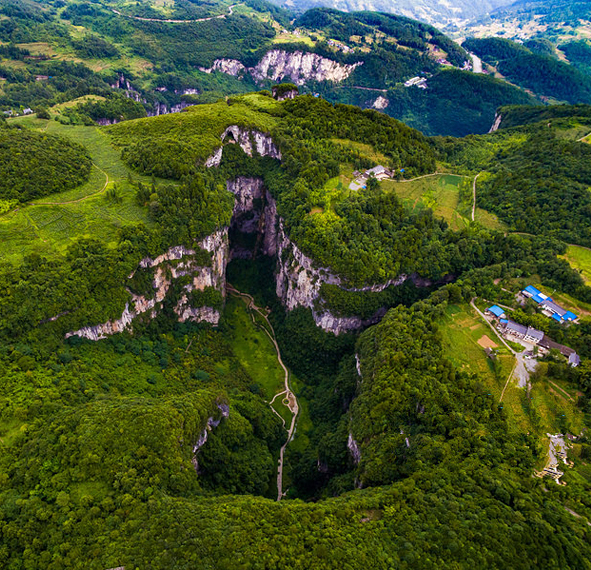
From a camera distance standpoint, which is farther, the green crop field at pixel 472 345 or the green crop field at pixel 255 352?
the green crop field at pixel 255 352

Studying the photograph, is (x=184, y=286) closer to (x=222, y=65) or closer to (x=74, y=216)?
(x=74, y=216)

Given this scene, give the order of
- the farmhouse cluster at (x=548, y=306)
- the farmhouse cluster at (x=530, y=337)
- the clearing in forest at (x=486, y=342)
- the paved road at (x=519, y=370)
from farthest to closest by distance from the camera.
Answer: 1. the farmhouse cluster at (x=548, y=306)
2. the clearing in forest at (x=486, y=342)
3. the farmhouse cluster at (x=530, y=337)
4. the paved road at (x=519, y=370)

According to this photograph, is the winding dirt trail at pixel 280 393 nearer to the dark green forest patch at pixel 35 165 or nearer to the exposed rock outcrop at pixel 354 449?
the exposed rock outcrop at pixel 354 449

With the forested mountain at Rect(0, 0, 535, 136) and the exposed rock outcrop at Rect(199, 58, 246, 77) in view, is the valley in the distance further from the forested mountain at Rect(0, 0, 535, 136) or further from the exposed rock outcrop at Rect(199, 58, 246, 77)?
the exposed rock outcrop at Rect(199, 58, 246, 77)

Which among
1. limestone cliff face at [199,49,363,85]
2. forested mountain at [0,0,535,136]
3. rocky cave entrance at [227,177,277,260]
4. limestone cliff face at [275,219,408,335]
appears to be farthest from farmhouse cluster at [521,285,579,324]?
limestone cliff face at [199,49,363,85]

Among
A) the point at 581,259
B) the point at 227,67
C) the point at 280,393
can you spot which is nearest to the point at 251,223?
the point at 280,393

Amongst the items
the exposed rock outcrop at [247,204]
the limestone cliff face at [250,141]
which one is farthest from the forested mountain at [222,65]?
the exposed rock outcrop at [247,204]
